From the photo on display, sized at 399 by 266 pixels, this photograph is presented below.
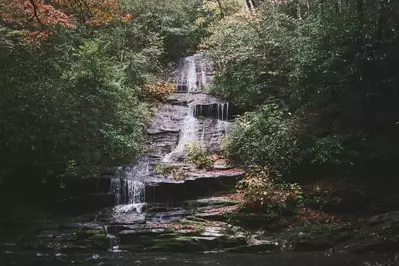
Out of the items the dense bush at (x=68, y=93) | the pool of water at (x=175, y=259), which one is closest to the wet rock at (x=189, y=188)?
the dense bush at (x=68, y=93)

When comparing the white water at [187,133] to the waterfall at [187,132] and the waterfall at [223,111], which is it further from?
the waterfall at [223,111]

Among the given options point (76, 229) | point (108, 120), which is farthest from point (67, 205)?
point (108, 120)

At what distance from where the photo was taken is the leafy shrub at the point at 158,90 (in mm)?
19484

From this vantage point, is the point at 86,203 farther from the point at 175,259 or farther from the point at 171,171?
the point at 175,259

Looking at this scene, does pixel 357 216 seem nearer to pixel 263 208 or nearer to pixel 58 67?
pixel 263 208

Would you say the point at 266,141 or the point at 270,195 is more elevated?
the point at 266,141

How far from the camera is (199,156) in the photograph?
14.9m

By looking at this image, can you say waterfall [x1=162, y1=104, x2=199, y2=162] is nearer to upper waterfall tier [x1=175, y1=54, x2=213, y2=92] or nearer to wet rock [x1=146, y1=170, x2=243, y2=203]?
wet rock [x1=146, y1=170, x2=243, y2=203]

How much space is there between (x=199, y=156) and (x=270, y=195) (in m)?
3.89

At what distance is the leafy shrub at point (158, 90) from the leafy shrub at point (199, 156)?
475 centimetres

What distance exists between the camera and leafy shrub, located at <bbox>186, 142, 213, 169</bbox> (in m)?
14.5

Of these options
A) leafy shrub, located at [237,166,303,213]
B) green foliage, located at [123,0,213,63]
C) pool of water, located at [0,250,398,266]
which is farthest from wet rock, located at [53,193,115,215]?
green foliage, located at [123,0,213,63]

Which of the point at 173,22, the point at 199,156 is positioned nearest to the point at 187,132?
the point at 199,156

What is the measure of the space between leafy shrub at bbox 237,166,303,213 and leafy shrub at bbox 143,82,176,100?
27.9 feet
